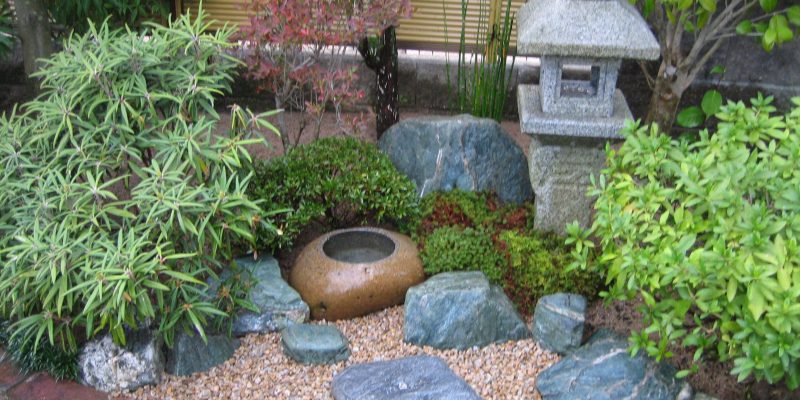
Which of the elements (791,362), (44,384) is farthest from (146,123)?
(791,362)

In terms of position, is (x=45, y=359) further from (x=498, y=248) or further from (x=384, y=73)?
(x=384, y=73)

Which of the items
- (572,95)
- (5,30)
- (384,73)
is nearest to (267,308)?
(572,95)

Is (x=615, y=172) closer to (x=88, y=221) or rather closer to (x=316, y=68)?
(x=316, y=68)

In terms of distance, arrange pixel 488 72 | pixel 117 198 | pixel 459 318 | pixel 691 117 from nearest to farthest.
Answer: pixel 117 198
pixel 459 318
pixel 691 117
pixel 488 72

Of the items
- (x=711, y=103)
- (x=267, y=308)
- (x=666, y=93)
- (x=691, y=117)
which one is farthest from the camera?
(x=691, y=117)

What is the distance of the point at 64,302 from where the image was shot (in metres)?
3.85

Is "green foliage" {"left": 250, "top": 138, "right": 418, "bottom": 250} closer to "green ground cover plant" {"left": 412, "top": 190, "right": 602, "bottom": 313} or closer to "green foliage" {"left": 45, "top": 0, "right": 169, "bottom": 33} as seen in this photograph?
"green ground cover plant" {"left": 412, "top": 190, "right": 602, "bottom": 313}

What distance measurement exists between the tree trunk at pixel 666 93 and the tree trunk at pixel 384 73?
2050mm

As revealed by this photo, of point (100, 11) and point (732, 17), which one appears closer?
point (732, 17)

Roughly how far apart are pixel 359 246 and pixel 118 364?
66.0 inches

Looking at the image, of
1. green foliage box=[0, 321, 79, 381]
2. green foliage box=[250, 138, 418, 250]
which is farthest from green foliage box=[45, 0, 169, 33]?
green foliage box=[0, 321, 79, 381]

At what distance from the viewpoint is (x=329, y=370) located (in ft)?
13.7

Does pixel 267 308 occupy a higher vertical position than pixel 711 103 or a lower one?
lower

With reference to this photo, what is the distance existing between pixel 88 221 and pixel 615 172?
2.73 metres
